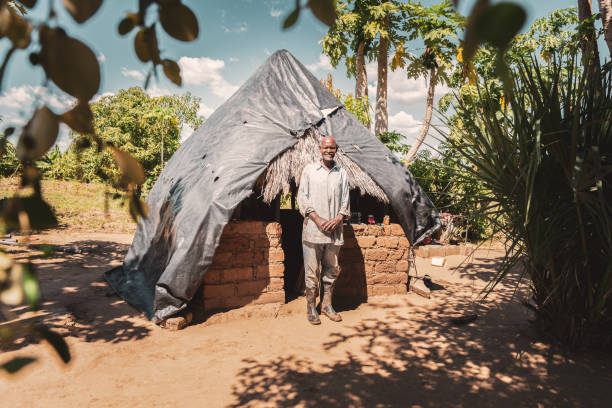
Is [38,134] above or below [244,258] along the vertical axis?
above

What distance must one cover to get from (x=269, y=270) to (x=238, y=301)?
22.7 inches

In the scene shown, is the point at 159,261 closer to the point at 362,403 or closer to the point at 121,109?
the point at 362,403

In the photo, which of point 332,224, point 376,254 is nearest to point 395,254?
point 376,254

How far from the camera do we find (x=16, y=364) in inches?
20.9

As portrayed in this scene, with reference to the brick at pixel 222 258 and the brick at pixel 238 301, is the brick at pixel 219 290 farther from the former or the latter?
the brick at pixel 222 258

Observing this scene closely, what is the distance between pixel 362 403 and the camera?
2.87 m

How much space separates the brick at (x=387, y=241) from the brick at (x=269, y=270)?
1669 mm

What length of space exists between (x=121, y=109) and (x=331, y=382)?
1133 inches

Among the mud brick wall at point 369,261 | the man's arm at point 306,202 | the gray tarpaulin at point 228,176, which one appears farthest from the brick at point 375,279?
the man's arm at point 306,202

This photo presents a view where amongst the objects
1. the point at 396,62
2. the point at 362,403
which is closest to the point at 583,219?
the point at 362,403

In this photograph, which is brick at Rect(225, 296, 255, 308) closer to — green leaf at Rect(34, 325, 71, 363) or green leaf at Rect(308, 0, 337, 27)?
green leaf at Rect(34, 325, 71, 363)

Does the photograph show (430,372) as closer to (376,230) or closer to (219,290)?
(376,230)

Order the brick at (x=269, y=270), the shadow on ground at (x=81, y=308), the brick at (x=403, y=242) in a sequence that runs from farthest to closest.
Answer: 1. the brick at (x=403, y=242)
2. the brick at (x=269, y=270)
3. the shadow on ground at (x=81, y=308)

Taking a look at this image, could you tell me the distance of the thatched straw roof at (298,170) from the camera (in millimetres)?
5009
